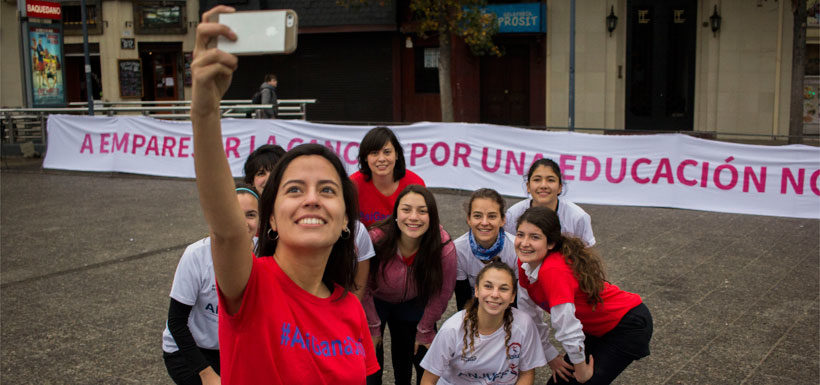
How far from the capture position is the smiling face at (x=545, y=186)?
5.35 metres

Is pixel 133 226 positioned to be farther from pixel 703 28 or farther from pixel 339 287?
pixel 703 28

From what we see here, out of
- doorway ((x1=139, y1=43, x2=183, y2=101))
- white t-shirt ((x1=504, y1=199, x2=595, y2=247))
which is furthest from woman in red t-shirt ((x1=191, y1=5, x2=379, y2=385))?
doorway ((x1=139, y1=43, x2=183, y2=101))

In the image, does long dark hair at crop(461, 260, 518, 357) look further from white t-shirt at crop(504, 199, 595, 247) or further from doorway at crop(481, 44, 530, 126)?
doorway at crop(481, 44, 530, 126)

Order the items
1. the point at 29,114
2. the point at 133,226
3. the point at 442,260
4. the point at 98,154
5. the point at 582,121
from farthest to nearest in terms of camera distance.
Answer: the point at 582,121, the point at 29,114, the point at 98,154, the point at 133,226, the point at 442,260

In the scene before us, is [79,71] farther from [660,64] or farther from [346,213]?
[346,213]

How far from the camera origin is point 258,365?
2043mm

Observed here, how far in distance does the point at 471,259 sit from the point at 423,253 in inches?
15.3

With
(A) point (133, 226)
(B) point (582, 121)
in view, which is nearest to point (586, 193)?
(A) point (133, 226)

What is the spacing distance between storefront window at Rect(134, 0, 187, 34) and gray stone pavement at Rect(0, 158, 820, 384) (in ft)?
54.1

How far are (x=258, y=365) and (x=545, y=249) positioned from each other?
7.92ft

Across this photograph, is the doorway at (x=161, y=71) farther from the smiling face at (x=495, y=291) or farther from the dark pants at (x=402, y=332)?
the smiling face at (x=495, y=291)

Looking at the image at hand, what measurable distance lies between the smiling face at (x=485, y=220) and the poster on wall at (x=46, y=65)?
19102mm

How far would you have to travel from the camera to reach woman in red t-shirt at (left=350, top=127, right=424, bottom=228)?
5395 millimetres

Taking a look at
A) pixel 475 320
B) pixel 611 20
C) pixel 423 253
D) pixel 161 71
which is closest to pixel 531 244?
pixel 475 320
